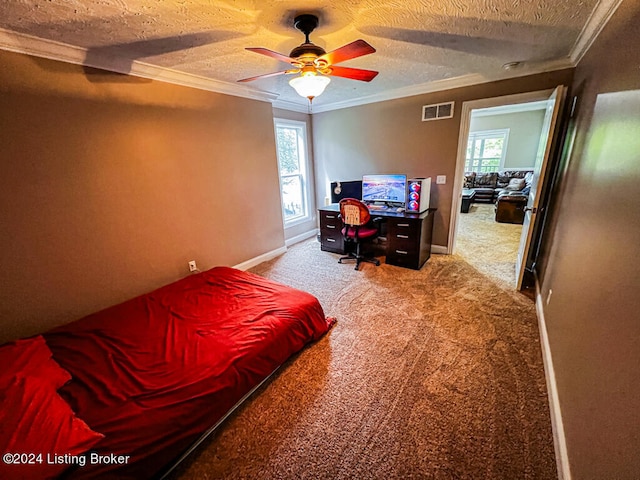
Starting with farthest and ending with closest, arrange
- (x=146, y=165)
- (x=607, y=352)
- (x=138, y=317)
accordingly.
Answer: (x=146, y=165)
(x=138, y=317)
(x=607, y=352)

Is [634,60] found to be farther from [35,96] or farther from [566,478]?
[35,96]

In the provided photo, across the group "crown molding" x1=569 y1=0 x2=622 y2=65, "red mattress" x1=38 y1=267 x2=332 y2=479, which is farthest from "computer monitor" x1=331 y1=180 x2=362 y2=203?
"crown molding" x1=569 y1=0 x2=622 y2=65

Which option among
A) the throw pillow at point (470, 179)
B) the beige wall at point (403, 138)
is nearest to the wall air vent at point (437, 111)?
the beige wall at point (403, 138)

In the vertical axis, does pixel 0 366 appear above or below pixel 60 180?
below

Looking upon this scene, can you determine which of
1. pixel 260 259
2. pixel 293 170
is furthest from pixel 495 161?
pixel 260 259

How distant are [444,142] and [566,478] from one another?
11.3 ft

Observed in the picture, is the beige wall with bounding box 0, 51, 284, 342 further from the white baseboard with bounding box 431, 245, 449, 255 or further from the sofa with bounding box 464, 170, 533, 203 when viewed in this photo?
the sofa with bounding box 464, 170, 533, 203

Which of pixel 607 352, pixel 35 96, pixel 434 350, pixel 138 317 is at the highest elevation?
pixel 35 96

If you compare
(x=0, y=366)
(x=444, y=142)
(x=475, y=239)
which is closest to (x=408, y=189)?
(x=444, y=142)

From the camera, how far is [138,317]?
203 centimetres

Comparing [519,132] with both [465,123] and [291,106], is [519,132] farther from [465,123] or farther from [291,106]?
[291,106]

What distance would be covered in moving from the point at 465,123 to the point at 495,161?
6.08 meters

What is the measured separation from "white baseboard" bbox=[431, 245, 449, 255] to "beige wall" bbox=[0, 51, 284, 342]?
9.79 feet

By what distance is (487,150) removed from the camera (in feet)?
26.8
